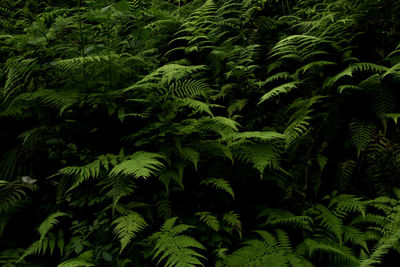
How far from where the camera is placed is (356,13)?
2.97 metres

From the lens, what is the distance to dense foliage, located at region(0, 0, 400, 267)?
73.5 inches

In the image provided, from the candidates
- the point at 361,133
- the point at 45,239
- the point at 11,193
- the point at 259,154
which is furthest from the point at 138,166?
the point at 361,133

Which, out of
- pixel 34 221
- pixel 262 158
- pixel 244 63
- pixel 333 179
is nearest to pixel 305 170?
pixel 333 179

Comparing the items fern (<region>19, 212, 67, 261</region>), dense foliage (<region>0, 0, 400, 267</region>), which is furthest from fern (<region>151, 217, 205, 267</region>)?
fern (<region>19, 212, 67, 261</region>)

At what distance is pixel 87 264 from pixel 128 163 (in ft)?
2.33

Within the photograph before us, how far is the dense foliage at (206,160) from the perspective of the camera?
187 cm

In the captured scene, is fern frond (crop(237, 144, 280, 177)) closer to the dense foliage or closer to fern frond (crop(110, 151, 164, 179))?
the dense foliage

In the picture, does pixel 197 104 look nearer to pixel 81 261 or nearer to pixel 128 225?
pixel 128 225

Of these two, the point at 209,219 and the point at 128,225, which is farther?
the point at 209,219

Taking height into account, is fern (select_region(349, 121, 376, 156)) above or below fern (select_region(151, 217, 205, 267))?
above

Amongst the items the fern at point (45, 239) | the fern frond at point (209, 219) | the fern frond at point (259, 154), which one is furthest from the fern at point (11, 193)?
the fern frond at point (259, 154)

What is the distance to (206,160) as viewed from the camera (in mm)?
2367

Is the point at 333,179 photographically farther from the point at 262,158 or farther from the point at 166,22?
the point at 166,22

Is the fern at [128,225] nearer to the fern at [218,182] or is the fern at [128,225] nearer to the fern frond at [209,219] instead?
the fern frond at [209,219]
